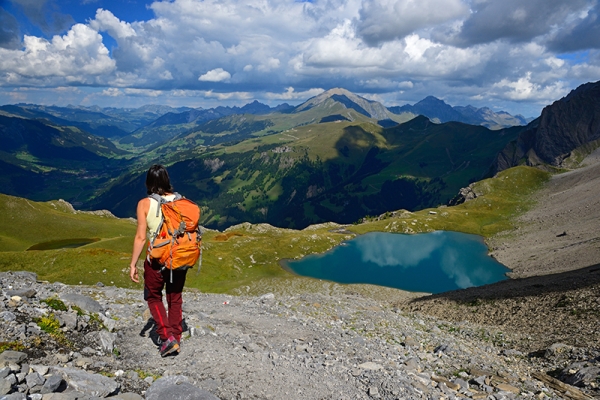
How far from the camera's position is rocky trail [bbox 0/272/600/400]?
29.9ft

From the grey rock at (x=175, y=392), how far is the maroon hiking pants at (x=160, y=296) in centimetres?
283

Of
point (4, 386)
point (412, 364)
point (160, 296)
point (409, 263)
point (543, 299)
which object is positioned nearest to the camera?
point (4, 386)

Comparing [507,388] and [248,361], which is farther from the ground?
[248,361]

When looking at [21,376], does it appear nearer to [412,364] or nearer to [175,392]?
[175,392]

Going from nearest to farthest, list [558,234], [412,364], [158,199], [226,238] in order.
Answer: [158,199], [412,364], [558,234], [226,238]

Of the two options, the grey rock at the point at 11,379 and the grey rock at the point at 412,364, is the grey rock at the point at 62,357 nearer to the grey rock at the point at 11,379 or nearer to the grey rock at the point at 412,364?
the grey rock at the point at 11,379

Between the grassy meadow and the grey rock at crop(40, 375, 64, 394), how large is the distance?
4897cm

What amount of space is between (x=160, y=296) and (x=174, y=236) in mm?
2460

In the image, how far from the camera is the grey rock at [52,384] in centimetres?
764

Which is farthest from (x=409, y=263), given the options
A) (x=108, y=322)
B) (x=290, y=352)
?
(x=108, y=322)

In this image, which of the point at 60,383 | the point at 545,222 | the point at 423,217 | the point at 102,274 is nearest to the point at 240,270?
the point at 102,274

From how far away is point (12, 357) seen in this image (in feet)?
27.8

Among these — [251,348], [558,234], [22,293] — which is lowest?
[558,234]

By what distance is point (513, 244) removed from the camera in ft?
357
